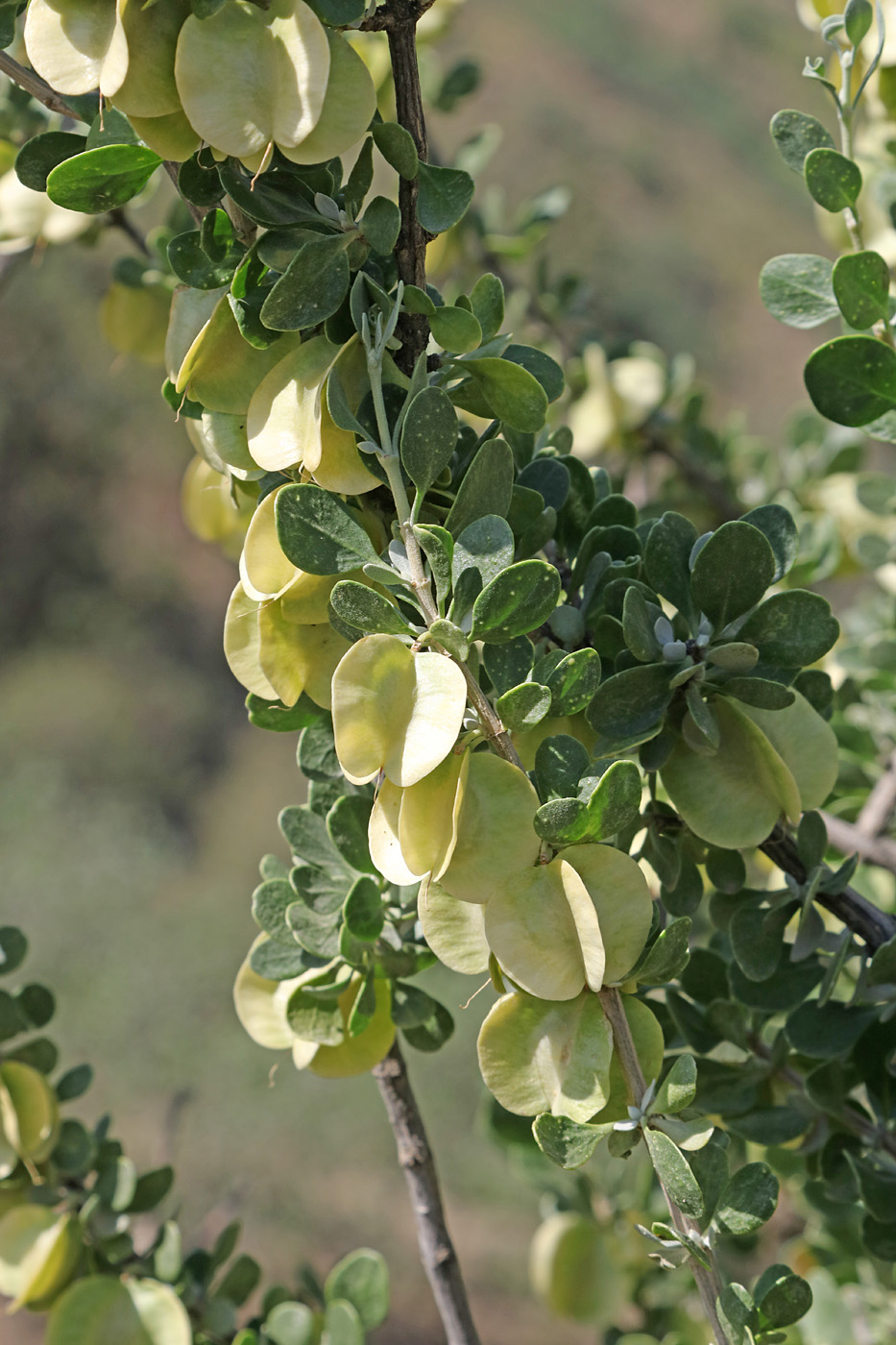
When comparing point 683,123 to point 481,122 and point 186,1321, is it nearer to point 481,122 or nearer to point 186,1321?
point 481,122

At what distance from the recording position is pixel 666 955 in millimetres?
237

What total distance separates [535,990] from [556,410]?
60 centimetres

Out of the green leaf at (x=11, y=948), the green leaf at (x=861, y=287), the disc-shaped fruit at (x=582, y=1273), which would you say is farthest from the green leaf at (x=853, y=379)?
the disc-shaped fruit at (x=582, y=1273)

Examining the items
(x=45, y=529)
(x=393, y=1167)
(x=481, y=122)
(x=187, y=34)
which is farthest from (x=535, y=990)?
(x=481, y=122)

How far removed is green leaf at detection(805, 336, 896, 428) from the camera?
1.02 feet

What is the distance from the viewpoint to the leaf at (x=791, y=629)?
0.27m

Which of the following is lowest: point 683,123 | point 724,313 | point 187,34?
point 724,313

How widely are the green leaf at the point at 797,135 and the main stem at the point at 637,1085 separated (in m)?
0.24

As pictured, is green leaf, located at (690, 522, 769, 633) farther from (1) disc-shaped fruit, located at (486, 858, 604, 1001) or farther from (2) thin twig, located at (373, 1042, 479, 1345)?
(2) thin twig, located at (373, 1042, 479, 1345)

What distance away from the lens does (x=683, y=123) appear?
10.8 feet

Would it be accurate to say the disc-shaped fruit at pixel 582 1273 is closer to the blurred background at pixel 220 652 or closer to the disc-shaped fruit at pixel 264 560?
the disc-shaped fruit at pixel 264 560

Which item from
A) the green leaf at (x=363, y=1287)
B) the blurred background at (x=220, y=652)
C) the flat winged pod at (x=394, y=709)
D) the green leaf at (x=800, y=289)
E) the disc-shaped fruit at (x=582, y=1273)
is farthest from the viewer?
the blurred background at (x=220, y=652)

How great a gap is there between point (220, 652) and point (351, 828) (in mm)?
2392

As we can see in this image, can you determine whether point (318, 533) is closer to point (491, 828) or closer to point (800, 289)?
point (491, 828)
